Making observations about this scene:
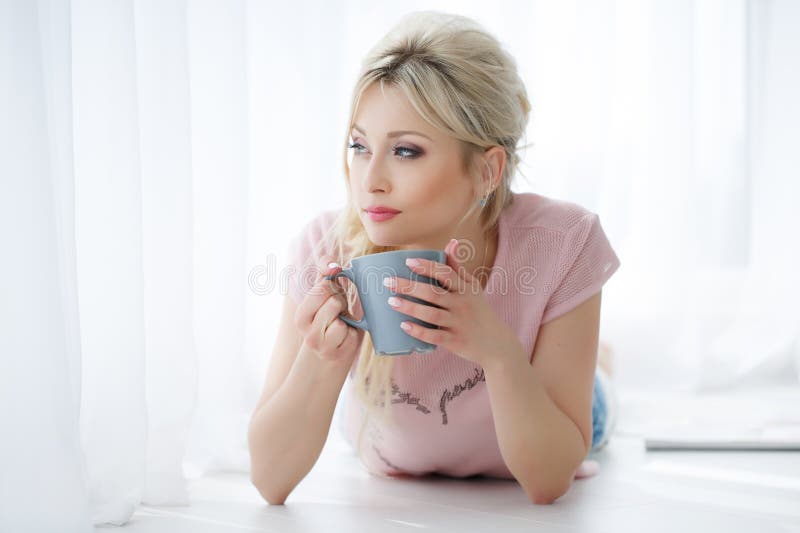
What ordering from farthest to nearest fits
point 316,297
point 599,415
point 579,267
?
point 599,415, point 579,267, point 316,297

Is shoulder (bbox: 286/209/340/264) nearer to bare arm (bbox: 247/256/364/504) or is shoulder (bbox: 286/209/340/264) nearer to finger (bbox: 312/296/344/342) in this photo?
bare arm (bbox: 247/256/364/504)

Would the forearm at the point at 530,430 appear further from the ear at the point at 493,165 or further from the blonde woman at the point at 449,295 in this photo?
the ear at the point at 493,165

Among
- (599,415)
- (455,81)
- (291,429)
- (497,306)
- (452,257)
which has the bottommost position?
(599,415)

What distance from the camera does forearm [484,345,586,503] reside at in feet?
4.16

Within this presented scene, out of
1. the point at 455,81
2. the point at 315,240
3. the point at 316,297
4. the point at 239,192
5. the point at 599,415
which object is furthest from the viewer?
the point at 599,415

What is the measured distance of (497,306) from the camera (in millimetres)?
1454

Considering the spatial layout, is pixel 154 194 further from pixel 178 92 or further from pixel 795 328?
pixel 795 328

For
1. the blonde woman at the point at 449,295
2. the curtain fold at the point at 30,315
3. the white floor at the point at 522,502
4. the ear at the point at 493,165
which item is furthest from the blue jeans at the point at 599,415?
the curtain fold at the point at 30,315

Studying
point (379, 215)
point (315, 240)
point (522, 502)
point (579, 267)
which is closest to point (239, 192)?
point (315, 240)

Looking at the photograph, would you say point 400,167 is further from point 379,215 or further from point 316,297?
point 316,297

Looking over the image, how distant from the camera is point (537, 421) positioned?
1305 mm

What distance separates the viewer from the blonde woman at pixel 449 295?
1.25 metres

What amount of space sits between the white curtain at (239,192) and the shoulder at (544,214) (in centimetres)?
55

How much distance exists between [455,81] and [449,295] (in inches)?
13.6
